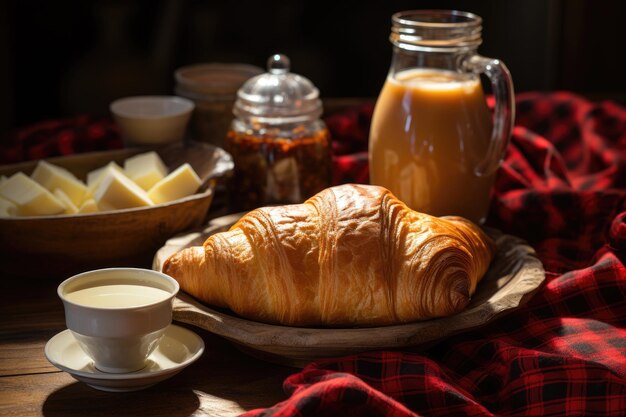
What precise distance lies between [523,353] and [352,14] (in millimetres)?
1019

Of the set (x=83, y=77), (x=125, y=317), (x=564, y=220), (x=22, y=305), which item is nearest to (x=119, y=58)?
(x=83, y=77)

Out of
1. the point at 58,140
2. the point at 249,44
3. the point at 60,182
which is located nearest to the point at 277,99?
the point at 60,182

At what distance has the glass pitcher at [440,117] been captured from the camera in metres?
1.16

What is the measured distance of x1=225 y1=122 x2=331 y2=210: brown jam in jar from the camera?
1.24 meters

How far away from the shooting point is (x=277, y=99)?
4.09 feet

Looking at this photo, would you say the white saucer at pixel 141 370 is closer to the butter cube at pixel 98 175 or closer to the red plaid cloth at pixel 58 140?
the butter cube at pixel 98 175

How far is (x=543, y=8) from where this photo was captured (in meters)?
1.78

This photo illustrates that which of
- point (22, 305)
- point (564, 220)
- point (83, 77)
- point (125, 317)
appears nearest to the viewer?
point (125, 317)

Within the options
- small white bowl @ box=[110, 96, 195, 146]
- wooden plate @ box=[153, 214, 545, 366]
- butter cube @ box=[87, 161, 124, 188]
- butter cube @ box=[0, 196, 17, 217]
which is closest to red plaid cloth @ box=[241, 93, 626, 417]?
wooden plate @ box=[153, 214, 545, 366]

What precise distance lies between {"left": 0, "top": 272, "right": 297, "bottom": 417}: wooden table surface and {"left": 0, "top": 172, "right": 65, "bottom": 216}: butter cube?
0.15 metres

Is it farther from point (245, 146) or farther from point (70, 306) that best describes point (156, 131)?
point (70, 306)

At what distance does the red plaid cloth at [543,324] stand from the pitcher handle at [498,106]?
0.35 ft

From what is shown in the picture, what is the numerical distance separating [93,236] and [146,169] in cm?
17

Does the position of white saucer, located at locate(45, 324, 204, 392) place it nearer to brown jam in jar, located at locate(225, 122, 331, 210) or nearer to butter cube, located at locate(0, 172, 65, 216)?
butter cube, located at locate(0, 172, 65, 216)
